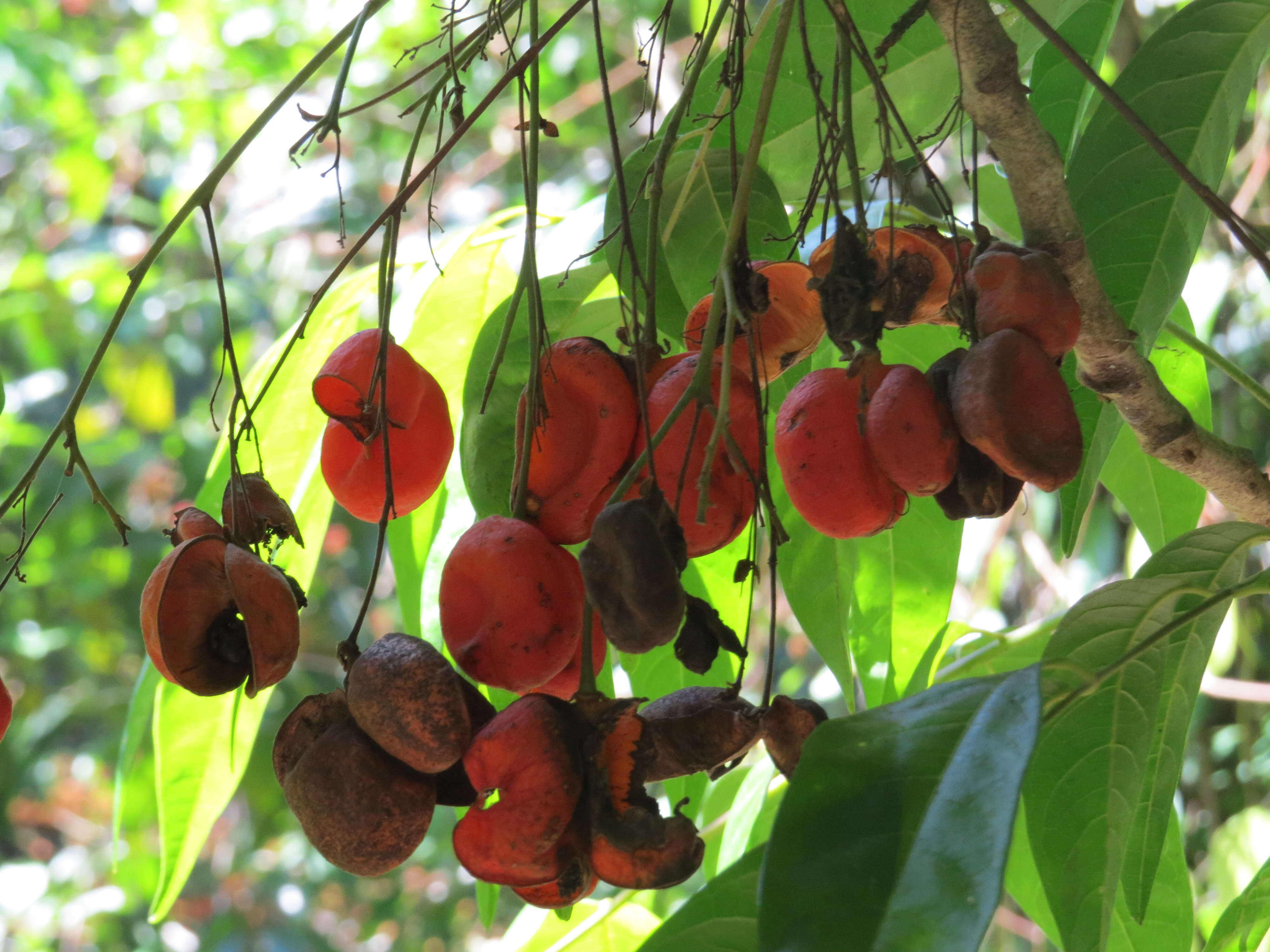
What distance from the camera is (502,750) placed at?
0.37 metres

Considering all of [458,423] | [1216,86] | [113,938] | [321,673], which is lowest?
[1216,86]

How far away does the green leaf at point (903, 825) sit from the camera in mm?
323

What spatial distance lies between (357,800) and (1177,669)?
0.44m

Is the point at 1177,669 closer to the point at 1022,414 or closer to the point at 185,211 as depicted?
the point at 1022,414

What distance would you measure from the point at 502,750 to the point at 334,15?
8.94ft

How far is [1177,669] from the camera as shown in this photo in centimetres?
63

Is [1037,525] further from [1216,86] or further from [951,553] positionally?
[1216,86]

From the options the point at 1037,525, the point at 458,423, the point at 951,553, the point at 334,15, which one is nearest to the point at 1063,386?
the point at 951,553

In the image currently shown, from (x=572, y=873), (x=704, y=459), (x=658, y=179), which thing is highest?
(x=658, y=179)

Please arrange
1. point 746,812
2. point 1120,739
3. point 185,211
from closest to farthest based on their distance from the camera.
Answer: point 185,211, point 1120,739, point 746,812

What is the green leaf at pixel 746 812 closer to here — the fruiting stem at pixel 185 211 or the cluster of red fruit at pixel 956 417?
the cluster of red fruit at pixel 956 417

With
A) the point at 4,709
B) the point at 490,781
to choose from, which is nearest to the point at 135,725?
the point at 4,709

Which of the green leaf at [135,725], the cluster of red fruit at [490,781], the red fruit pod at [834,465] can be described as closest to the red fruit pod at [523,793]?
the cluster of red fruit at [490,781]

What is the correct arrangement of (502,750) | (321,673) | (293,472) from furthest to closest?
(321,673), (293,472), (502,750)
